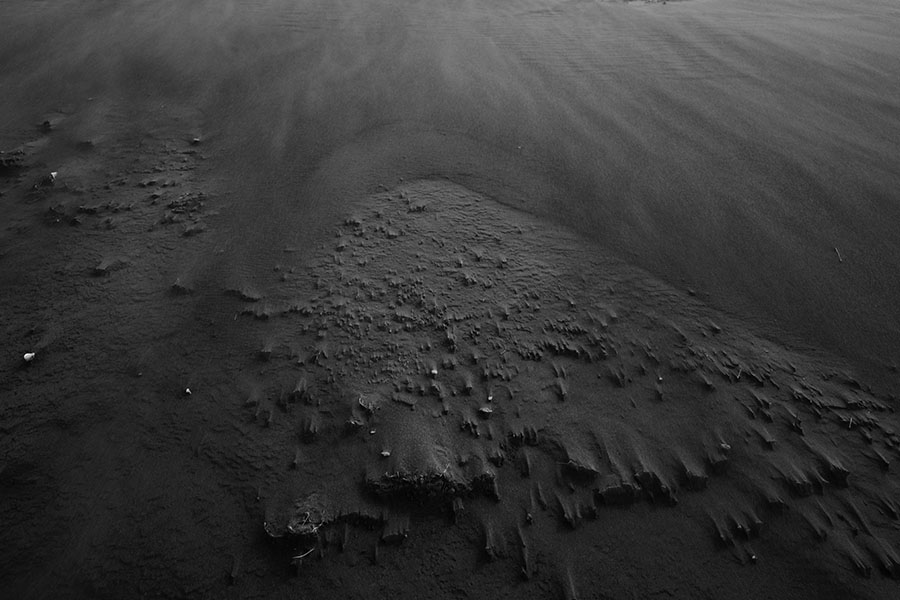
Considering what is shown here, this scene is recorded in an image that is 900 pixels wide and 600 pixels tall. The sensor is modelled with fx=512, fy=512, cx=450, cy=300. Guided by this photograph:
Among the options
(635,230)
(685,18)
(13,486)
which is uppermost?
(685,18)

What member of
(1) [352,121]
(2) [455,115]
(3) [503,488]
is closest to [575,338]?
(3) [503,488]

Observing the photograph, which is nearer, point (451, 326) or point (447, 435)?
point (447, 435)

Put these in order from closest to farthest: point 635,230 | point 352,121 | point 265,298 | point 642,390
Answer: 1. point 642,390
2. point 265,298
3. point 635,230
4. point 352,121

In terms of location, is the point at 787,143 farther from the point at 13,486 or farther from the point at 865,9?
the point at 13,486

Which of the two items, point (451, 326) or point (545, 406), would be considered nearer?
point (545, 406)
